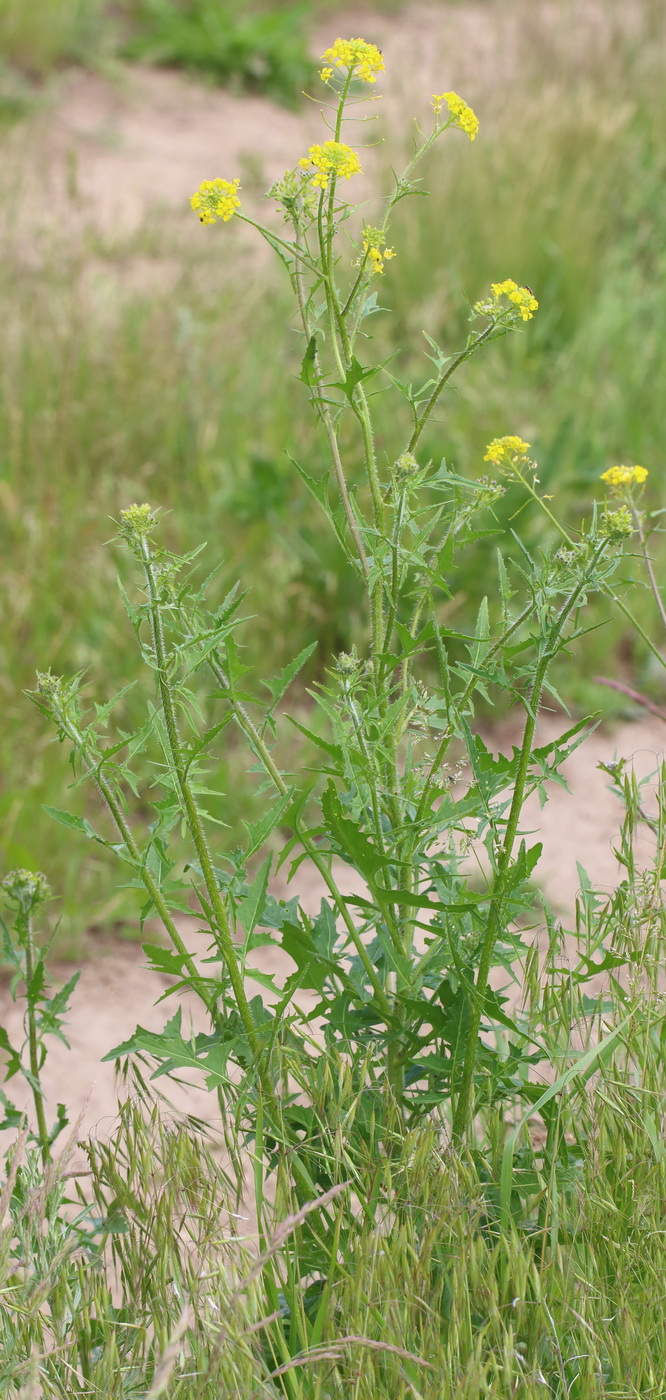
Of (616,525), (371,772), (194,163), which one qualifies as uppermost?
(194,163)

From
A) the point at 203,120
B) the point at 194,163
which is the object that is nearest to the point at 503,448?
the point at 194,163

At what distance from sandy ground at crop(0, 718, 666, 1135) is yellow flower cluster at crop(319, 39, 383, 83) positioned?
113 centimetres

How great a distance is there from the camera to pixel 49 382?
405 cm

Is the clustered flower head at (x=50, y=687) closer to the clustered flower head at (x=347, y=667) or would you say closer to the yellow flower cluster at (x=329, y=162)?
the clustered flower head at (x=347, y=667)

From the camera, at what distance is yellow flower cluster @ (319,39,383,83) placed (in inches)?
51.3

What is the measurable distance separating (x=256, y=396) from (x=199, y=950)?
2.59 metres

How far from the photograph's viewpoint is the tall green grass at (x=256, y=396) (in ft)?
11.0

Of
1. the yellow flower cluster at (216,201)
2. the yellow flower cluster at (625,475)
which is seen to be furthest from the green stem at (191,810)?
the yellow flower cluster at (625,475)

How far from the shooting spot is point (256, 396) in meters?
4.23

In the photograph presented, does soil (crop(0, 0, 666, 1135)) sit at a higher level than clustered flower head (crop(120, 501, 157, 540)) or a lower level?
higher

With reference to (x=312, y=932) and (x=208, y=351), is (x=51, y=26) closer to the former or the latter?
(x=208, y=351)

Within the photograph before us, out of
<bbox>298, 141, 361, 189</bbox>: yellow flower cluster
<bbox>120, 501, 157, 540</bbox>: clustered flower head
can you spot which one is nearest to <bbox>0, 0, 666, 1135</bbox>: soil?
<bbox>120, 501, 157, 540</bbox>: clustered flower head

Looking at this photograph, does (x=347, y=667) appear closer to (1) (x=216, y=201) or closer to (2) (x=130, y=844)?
(2) (x=130, y=844)

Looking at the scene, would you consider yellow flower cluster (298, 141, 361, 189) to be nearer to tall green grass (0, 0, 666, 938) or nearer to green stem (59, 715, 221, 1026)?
green stem (59, 715, 221, 1026)
